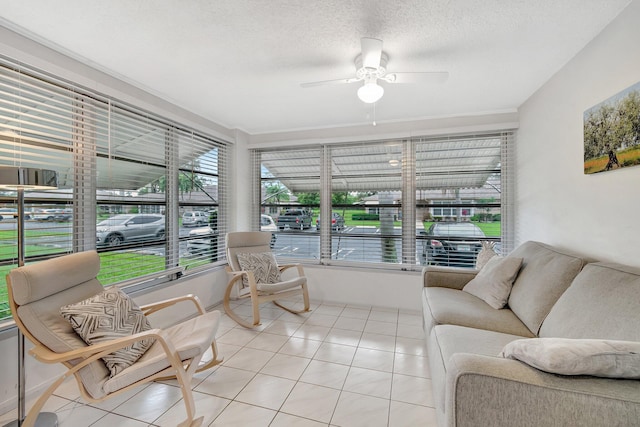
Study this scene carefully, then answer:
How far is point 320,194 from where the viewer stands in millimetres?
4027

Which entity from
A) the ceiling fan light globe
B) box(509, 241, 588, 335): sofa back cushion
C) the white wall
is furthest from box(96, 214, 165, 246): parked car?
the white wall

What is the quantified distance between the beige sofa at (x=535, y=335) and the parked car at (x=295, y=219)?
206 centimetres

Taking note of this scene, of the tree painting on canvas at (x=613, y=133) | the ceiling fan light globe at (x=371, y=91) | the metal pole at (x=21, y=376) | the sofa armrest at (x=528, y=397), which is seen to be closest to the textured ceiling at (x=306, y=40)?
the ceiling fan light globe at (x=371, y=91)

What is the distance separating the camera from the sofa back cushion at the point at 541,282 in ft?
5.77

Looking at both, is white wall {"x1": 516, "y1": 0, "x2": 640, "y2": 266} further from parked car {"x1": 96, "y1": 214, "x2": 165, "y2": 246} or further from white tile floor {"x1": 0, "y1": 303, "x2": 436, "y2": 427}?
parked car {"x1": 96, "y1": 214, "x2": 165, "y2": 246}

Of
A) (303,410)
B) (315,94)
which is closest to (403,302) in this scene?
(303,410)

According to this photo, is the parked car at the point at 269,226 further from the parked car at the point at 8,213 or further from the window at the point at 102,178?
the parked car at the point at 8,213

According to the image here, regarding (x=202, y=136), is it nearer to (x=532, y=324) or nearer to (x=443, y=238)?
(x=443, y=238)

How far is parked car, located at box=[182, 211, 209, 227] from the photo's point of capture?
10.9 ft

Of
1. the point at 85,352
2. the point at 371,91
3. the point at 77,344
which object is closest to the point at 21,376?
the point at 77,344

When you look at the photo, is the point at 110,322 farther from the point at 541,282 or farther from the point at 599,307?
the point at 541,282

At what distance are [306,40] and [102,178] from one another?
79.8 inches

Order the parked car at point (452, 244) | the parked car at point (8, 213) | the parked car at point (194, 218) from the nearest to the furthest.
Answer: the parked car at point (8, 213)
the parked car at point (194, 218)
the parked car at point (452, 244)

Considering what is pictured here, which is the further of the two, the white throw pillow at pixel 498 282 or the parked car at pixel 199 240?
the parked car at pixel 199 240
